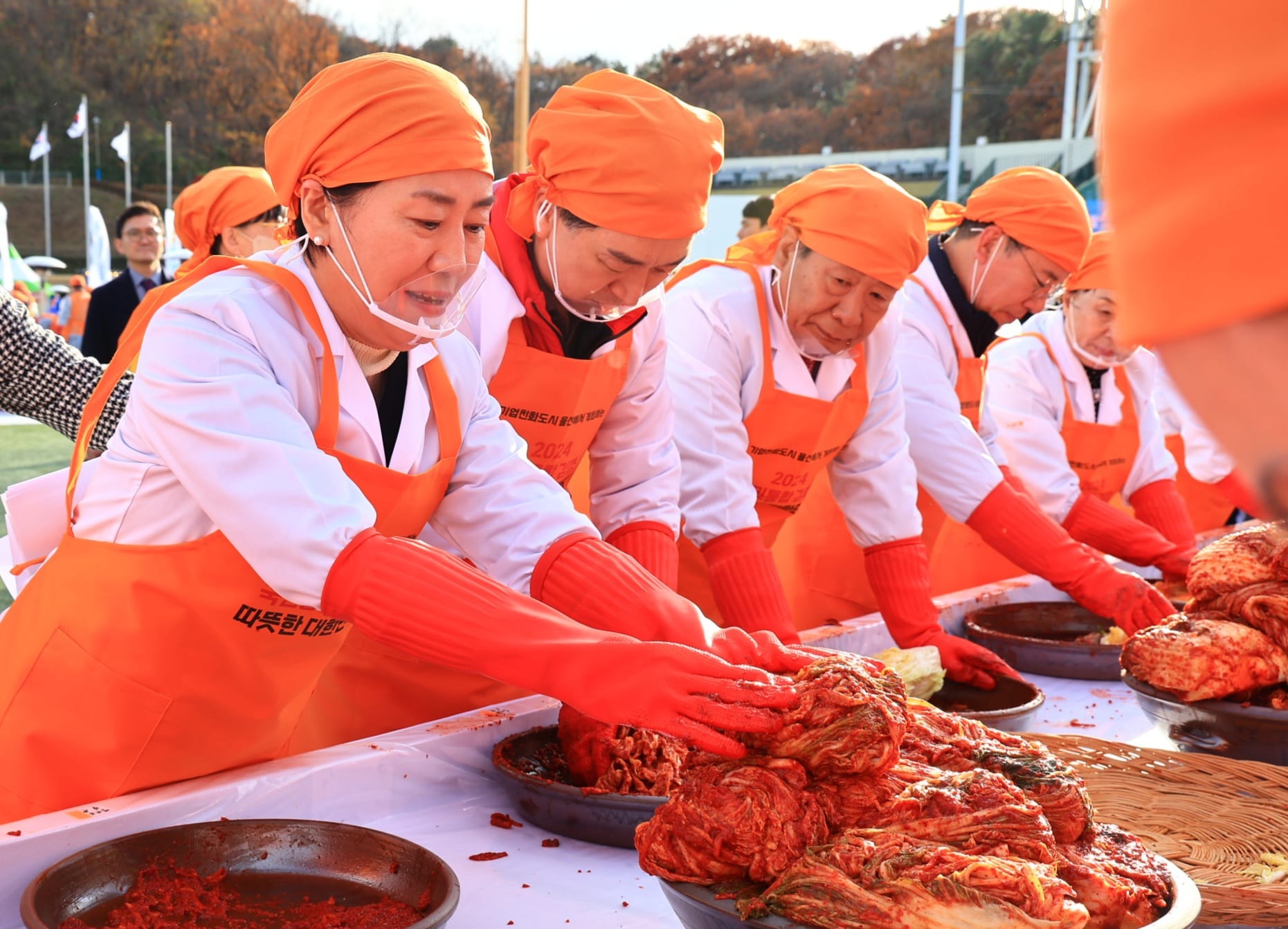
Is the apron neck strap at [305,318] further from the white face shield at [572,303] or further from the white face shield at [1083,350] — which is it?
the white face shield at [1083,350]

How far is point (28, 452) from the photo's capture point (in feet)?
32.3

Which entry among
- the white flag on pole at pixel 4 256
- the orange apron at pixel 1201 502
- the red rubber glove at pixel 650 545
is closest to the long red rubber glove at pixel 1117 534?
the orange apron at pixel 1201 502

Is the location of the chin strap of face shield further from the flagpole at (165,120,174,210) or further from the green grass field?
the flagpole at (165,120,174,210)

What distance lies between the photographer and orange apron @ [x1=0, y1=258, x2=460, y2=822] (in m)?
1.79

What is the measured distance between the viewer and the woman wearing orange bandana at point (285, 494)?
159 cm

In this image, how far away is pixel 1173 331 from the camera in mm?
419

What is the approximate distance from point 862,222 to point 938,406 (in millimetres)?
943

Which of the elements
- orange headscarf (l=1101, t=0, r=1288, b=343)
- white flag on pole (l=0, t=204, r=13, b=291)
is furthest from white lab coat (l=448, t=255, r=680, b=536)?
white flag on pole (l=0, t=204, r=13, b=291)

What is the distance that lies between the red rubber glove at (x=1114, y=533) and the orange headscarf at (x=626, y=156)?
6.56 feet

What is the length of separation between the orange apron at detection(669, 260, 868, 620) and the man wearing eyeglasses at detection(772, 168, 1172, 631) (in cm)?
34

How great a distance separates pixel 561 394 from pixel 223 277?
93 cm

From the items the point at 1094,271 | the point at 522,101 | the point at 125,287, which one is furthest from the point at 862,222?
the point at 125,287

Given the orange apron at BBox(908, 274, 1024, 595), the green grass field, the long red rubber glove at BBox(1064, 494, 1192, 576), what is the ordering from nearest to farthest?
the long red rubber glove at BBox(1064, 494, 1192, 576), the orange apron at BBox(908, 274, 1024, 595), the green grass field

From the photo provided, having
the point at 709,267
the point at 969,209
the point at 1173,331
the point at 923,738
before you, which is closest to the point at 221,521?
the point at 923,738
